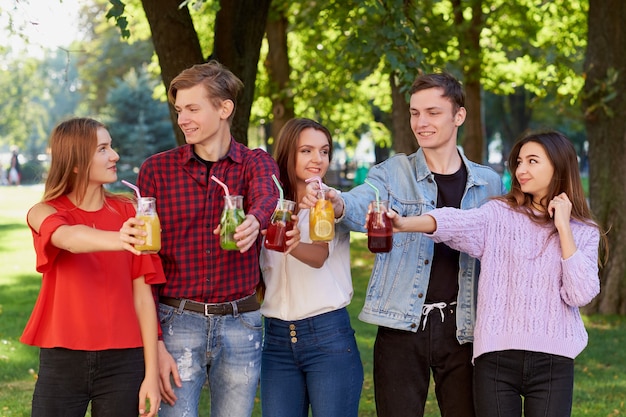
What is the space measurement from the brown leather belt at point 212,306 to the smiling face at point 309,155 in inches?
30.0

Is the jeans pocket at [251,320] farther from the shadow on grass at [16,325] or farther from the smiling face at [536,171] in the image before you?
the shadow on grass at [16,325]

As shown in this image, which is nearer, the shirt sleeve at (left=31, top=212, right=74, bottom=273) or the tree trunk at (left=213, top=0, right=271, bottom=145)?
the shirt sleeve at (left=31, top=212, right=74, bottom=273)

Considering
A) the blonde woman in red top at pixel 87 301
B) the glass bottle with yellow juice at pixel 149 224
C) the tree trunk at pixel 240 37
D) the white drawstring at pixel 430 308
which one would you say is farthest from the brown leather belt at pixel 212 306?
the tree trunk at pixel 240 37

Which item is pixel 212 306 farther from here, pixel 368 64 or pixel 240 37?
pixel 368 64

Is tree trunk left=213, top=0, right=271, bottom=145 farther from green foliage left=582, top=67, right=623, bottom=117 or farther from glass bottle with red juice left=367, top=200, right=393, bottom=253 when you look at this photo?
green foliage left=582, top=67, right=623, bottom=117

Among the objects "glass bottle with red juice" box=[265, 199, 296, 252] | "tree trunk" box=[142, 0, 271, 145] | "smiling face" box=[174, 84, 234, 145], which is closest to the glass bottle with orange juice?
"glass bottle with red juice" box=[265, 199, 296, 252]

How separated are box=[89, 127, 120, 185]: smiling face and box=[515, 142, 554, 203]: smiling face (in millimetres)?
1874

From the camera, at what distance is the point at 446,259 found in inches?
173

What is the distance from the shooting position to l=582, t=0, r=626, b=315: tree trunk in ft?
34.7

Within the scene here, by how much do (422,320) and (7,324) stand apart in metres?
7.94

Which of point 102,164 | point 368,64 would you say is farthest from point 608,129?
point 102,164

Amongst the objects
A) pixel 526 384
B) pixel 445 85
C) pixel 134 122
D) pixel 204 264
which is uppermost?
pixel 134 122

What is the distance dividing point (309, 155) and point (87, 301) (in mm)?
1317

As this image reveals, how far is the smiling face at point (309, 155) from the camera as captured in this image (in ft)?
14.4
